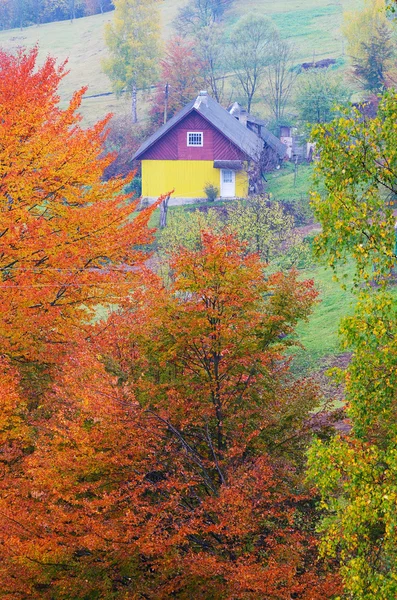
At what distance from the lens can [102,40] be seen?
370ft

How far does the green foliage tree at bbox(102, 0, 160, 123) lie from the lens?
282 ft

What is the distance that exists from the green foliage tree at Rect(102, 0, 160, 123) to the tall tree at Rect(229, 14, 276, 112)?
838cm

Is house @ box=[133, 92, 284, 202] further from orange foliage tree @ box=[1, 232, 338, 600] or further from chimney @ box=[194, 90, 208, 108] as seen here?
orange foliage tree @ box=[1, 232, 338, 600]

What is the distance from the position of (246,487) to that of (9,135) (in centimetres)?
1228

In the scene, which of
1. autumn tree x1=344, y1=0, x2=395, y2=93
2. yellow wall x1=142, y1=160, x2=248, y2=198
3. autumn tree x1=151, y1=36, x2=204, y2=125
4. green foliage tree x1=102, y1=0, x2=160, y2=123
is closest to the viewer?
yellow wall x1=142, y1=160, x2=248, y2=198

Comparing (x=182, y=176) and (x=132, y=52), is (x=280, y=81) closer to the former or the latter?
(x=132, y=52)

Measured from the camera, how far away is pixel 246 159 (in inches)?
2328

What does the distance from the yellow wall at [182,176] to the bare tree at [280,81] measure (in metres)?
18.9

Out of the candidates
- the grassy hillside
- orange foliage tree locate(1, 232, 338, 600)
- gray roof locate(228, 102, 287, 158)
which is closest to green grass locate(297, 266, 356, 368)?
orange foliage tree locate(1, 232, 338, 600)

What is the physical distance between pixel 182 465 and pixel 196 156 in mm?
48110

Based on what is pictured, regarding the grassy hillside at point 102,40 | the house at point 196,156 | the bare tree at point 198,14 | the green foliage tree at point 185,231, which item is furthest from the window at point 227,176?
the bare tree at point 198,14

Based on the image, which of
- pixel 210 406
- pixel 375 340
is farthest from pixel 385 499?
pixel 210 406

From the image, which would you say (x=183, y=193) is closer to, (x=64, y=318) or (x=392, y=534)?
(x=64, y=318)

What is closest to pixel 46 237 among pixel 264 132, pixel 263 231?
pixel 263 231
